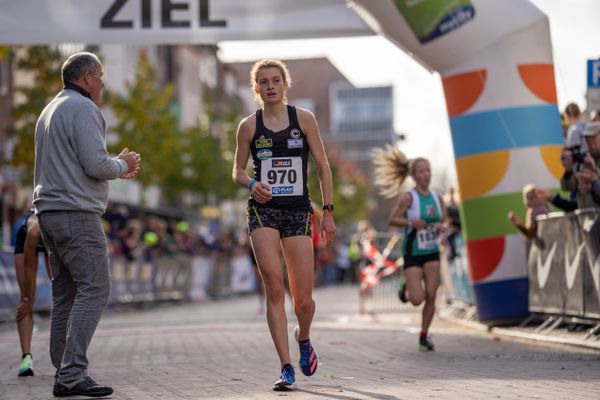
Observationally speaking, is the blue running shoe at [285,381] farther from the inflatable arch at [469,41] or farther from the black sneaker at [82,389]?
the inflatable arch at [469,41]

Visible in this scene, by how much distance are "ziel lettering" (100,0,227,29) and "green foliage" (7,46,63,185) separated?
21.8m

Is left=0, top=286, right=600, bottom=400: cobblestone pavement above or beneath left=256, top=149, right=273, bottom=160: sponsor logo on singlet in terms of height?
beneath

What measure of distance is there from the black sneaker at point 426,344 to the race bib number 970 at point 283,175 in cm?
436

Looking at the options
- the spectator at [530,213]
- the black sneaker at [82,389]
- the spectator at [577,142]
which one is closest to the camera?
the black sneaker at [82,389]

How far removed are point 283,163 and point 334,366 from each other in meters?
2.51

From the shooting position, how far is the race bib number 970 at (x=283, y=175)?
9562 mm

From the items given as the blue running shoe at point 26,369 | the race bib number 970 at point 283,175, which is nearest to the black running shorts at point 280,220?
the race bib number 970 at point 283,175

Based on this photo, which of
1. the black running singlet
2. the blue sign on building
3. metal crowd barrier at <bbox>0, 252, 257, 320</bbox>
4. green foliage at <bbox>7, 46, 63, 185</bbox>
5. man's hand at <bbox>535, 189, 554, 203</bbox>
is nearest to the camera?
the black running singlet

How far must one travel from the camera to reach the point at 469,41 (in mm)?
16219

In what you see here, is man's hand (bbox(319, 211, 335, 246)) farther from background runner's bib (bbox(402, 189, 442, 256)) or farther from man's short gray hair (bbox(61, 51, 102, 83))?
background runner's bib (bbox(402, 189, 442, 256))

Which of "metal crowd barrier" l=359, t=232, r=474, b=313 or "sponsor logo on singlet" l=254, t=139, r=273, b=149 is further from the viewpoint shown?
"metal crowd barrier" l=359, t=232, r=474, b=313

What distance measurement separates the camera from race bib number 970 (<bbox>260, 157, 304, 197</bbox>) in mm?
9562

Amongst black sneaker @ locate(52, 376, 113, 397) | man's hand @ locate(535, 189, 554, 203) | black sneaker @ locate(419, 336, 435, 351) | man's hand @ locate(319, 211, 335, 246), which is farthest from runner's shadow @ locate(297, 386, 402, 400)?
man's hand @ locate(535, 189, 554, 203)

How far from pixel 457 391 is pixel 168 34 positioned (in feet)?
26.9
